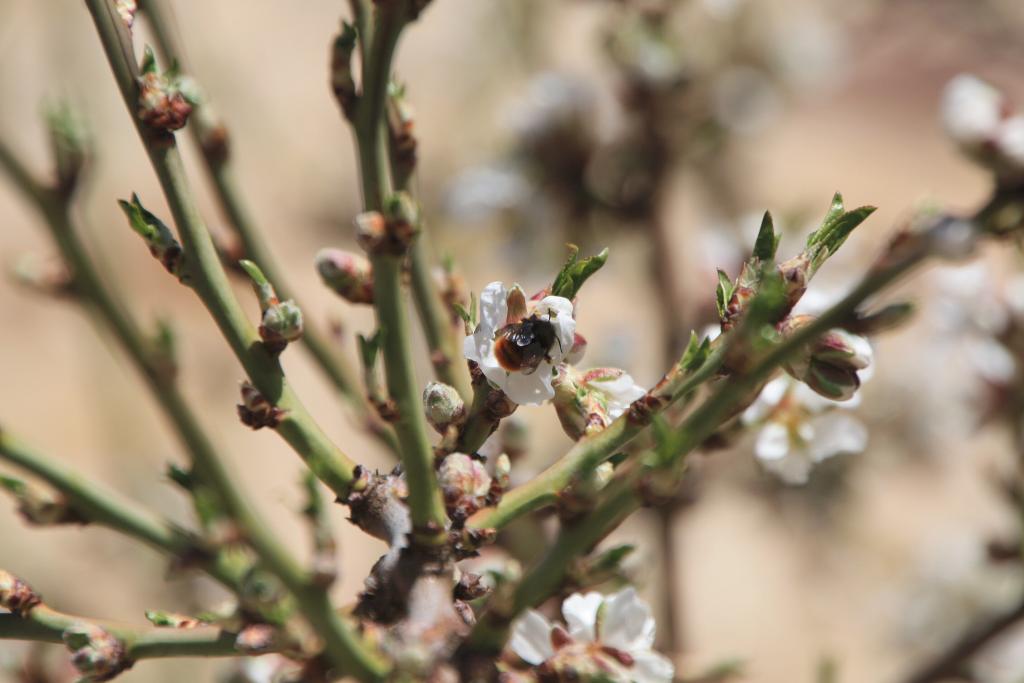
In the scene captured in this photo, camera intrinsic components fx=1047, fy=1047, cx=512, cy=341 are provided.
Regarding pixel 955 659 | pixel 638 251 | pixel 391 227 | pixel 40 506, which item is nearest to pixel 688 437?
pixel 391 227

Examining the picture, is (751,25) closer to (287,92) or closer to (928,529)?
(928,529)

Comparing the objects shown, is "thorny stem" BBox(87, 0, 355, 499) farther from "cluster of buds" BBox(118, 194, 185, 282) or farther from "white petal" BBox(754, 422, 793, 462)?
"white petal" BBox(754, 422, 793, 462)

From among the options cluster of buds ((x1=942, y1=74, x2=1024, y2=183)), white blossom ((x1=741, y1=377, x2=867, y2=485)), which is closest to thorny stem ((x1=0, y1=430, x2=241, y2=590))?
white blossom ((x1=741, y1=377, x2=867, y2=485))

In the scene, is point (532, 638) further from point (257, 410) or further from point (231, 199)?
point (231, 199)

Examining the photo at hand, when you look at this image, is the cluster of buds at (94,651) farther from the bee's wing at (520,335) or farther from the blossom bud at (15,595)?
the bee's wing at (520,335)

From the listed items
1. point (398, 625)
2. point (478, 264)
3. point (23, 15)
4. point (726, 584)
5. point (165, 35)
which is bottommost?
point (398, 625)

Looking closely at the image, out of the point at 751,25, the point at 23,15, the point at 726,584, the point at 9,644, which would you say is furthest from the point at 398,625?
the point at 23,15

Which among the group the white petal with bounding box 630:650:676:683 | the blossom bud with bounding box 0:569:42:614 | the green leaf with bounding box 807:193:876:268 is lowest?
the white petal with bounding box 630:650:676:683
